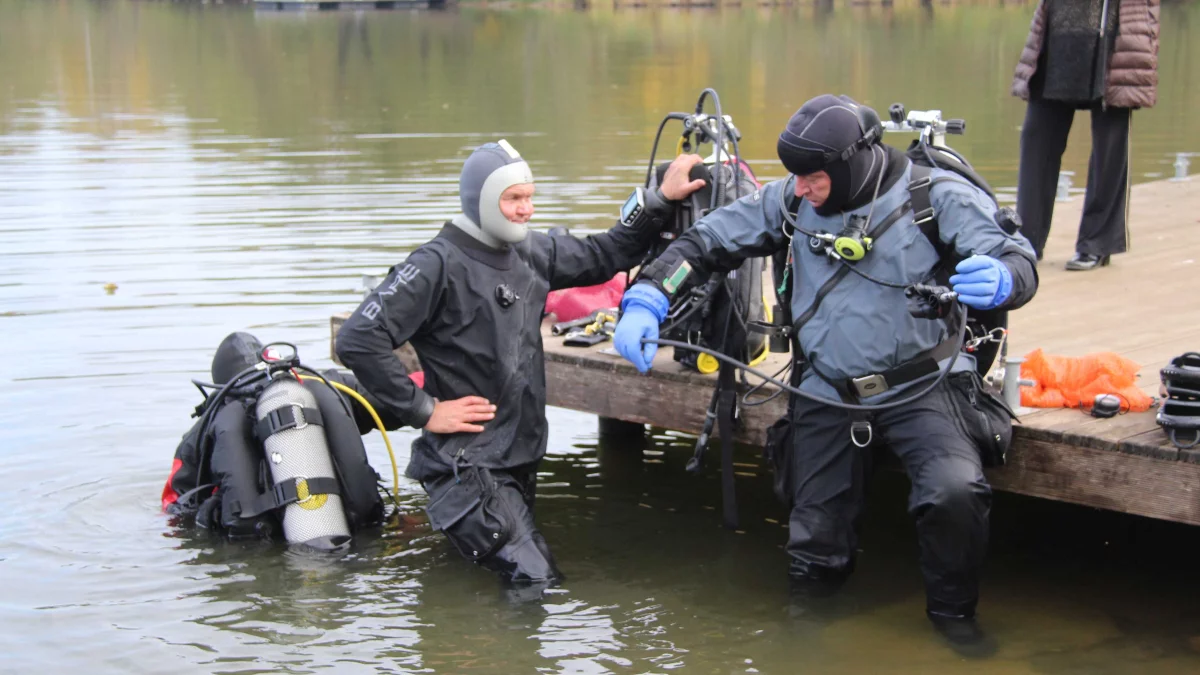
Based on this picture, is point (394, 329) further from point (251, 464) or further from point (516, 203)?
point (251, 464)

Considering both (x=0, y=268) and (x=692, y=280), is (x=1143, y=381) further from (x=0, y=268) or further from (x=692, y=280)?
(x=0, y=268)

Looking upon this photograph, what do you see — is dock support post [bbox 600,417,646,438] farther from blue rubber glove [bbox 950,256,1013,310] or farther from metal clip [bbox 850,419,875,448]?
A: blue rubber glove [bbox 950,256,1013,310]

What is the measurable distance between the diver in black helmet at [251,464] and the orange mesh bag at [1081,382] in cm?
243

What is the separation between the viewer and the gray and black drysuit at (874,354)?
436cm

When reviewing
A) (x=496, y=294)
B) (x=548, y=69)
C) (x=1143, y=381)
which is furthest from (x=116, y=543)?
(x=548, y=69)

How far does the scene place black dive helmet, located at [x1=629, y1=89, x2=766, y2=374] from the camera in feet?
16.9

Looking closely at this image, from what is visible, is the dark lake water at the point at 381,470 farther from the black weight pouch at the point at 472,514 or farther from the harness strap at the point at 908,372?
the harness strap at the point at 908,372

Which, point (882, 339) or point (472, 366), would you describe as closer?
point (882, 339)

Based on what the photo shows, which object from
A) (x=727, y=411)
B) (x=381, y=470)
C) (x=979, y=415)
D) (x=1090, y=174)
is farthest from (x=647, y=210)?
(x=1090, y=174)

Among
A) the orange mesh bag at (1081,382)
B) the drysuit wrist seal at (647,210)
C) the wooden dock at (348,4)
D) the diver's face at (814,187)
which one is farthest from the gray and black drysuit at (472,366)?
the wooden dock at (348,4)

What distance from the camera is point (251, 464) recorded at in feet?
17.6

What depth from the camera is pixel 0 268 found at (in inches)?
397

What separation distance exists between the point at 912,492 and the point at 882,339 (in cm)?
48

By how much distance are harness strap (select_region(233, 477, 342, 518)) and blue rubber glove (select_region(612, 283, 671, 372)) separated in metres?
1.26
